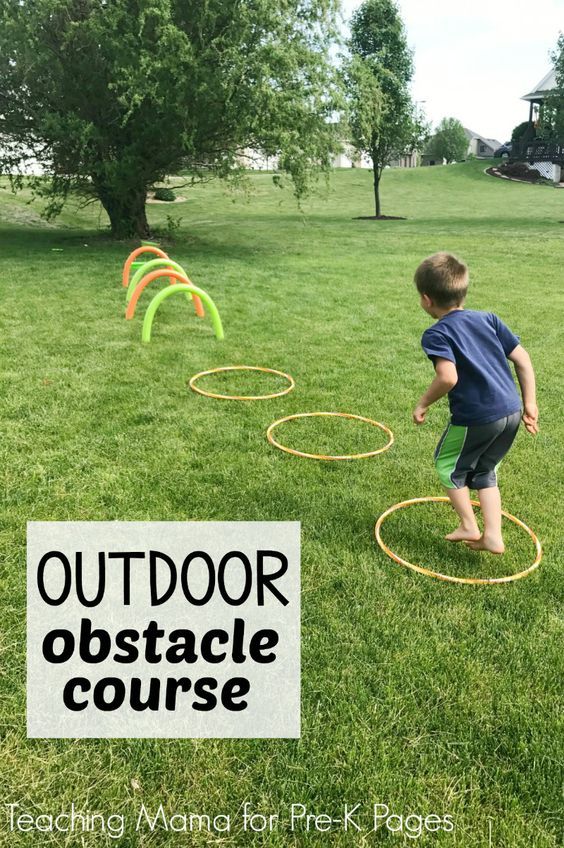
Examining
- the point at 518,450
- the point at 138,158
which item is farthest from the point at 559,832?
the point at 138,158

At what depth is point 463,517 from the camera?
137 inches

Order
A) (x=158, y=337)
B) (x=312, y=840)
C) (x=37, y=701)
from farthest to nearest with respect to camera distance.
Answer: (x=158, y=337) → (x=37, y=701) → (x=312, y=840)

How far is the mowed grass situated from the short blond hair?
55.1 inches

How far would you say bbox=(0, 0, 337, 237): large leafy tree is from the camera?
12.8 metres

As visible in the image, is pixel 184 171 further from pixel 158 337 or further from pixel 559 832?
pixel 559 832

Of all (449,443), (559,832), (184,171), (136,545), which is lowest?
(559,832)

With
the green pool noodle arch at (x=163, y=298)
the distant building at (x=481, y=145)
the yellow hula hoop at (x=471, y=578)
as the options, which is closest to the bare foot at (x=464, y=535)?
the yellow hula hoop at (x=471, y=578)

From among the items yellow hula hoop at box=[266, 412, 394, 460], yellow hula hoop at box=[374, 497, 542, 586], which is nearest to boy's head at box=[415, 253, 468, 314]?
yellow hula hoop at box=[374, 497, 542, 586]

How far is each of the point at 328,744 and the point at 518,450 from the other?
3274 mm

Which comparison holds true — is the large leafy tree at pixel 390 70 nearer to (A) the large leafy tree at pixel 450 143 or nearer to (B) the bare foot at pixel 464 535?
(B) the bare foot at pixel 464 535

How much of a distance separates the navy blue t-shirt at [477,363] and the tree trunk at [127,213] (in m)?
14.1

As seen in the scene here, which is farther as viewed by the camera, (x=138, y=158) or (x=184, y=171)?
(x=184, y=171)

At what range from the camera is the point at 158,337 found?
25.7 feet

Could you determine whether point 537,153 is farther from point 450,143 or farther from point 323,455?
point 323,455
